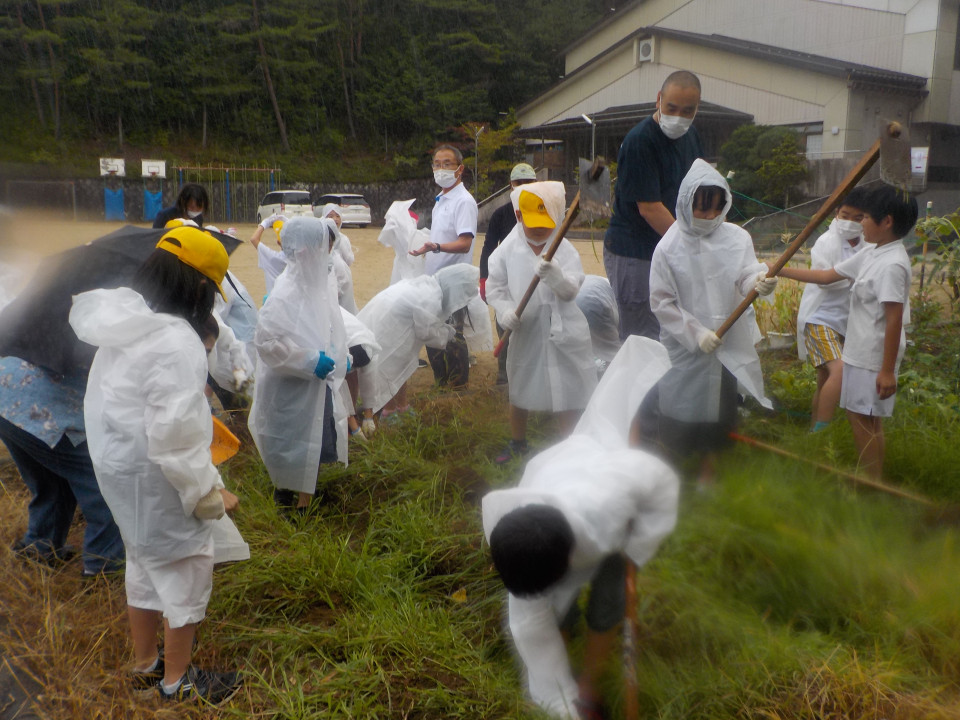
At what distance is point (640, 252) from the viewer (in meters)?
3.88

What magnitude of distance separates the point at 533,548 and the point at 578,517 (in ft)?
0.47

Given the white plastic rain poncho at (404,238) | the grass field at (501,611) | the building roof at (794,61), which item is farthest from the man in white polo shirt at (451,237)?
the building roof at (794,61)

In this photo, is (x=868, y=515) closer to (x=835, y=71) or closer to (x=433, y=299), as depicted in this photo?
(x=433, y=299)

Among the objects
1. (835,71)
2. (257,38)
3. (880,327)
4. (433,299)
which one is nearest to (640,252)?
(880,327)

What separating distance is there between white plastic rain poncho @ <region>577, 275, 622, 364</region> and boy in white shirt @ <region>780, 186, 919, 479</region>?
1.11m

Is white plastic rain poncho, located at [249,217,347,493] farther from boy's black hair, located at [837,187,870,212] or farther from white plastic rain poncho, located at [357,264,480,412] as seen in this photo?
boy's black hair, located at [837,187,870,212]

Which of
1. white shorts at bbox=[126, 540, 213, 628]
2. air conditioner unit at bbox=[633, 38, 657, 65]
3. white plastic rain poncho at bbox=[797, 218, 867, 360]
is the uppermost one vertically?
air conditioner unit at bbox=[633, 38, 657, 65]

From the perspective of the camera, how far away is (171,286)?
232 cm


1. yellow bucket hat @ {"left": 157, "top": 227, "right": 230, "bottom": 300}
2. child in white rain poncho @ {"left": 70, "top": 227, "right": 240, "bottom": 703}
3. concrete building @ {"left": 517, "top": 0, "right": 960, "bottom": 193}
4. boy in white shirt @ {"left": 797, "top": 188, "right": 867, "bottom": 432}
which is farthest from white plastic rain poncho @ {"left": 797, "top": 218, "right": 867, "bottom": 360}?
concrete building @ {"left": 517, "top": 0, "right": 960, "bottom": 193}

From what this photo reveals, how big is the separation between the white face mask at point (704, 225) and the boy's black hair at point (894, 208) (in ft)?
2.18

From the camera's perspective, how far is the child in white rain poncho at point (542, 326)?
381cm

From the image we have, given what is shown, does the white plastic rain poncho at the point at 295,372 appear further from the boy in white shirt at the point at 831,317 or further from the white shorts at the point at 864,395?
the boy in white shirt at the point at 831,317

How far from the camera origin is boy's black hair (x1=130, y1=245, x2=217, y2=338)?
7.61ft

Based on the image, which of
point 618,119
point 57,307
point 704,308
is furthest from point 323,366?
point 618,119
